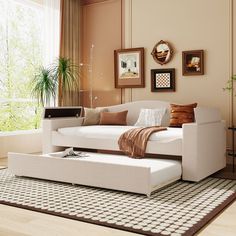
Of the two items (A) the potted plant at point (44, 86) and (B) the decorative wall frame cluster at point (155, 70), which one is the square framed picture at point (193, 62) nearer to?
(B) the decorative wall frame cluster at point (155, 70)

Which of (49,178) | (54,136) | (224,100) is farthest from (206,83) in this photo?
(49,178)

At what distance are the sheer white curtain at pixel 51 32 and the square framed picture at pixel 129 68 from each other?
107 cm

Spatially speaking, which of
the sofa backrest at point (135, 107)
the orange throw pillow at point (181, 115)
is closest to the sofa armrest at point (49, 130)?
the sofa backrest at point (135, 107)

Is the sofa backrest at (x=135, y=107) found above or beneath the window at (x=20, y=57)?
beneath

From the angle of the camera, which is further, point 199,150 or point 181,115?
point 181,115

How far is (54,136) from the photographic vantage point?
4.69 metres

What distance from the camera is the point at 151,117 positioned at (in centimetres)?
480

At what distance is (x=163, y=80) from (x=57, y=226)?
3.49m

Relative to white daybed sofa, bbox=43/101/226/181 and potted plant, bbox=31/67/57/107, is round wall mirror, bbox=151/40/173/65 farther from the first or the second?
Answer: potted plant, bbox=31/67/57/107

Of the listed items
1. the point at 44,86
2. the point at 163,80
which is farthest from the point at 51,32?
the point at 163,80

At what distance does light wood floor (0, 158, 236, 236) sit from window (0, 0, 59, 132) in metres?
3.27

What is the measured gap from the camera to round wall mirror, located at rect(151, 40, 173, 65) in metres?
5.26

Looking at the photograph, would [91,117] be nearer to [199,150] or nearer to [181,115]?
[181,115]

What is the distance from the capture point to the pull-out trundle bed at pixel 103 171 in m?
2.95
